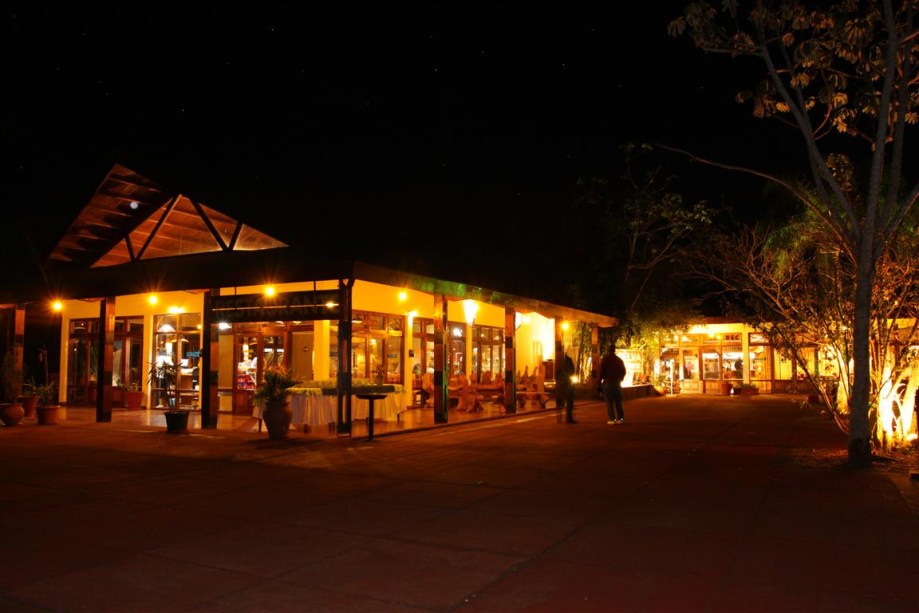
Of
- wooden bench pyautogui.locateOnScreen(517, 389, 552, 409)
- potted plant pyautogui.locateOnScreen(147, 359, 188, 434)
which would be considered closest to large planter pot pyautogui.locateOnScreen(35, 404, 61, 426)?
potted plant pyautogui.locateOnScreen(147, 359, 188, 434)

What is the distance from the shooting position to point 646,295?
29.8m

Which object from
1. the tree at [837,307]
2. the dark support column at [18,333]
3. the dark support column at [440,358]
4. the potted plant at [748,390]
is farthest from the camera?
the potted plant at [748,390]

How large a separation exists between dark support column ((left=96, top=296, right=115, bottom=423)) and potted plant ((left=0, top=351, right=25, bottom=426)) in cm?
153

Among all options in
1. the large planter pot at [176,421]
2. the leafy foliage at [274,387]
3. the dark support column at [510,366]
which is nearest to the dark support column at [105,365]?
the large planter pot at [176,421]

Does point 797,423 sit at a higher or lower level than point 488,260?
lower

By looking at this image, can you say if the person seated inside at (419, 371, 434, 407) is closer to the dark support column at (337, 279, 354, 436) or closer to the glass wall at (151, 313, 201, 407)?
the glass wall at (151, 313, 201, 407)

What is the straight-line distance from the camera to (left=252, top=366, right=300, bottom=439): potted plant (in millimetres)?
12758

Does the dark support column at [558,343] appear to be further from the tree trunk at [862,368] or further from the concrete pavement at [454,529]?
the tree trunk at [862,368]

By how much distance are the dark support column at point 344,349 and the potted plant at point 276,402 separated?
911 mm

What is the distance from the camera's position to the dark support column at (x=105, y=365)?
1575cm

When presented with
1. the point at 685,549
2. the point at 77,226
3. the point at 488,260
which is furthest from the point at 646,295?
the point at 685,549

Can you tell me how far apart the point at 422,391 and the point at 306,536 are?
1398 cm

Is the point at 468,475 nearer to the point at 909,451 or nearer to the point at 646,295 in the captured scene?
the point at 909,451

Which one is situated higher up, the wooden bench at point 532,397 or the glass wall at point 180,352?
the glass wall at point 180,352
